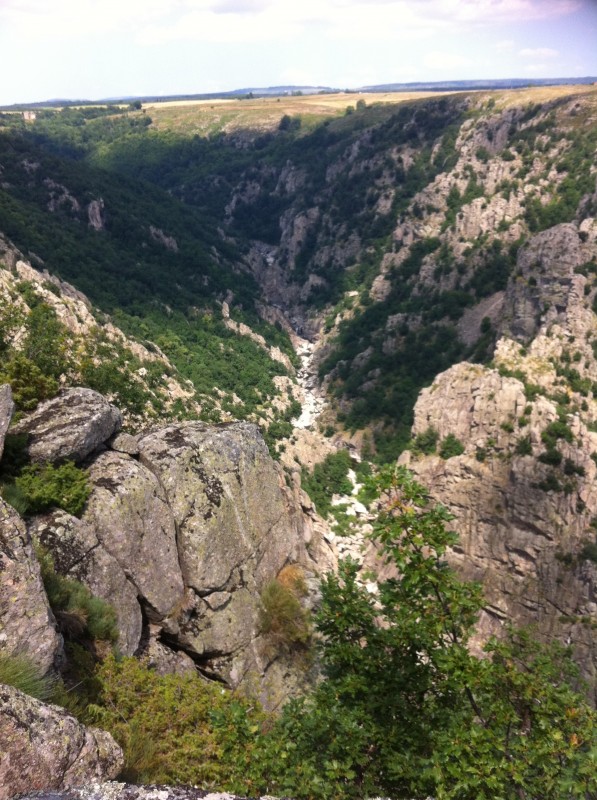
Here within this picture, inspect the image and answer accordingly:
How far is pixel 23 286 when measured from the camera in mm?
50000

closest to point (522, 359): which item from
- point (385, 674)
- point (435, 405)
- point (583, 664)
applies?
point (435, 405)

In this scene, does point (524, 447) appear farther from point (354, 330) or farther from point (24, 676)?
point (24, 676)

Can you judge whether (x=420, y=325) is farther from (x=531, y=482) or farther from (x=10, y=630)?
(x=10, y=630)

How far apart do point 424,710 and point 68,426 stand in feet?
49.8

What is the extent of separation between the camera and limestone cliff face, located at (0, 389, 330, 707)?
18.1m

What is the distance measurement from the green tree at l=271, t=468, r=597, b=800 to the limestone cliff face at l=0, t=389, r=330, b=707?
9.28 meters

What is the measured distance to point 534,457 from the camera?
5447 centimetres

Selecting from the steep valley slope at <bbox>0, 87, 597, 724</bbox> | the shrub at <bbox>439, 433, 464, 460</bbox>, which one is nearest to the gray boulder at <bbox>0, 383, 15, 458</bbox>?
the steep valley slope at <bbox>0, 87, 597, 724</bbox>

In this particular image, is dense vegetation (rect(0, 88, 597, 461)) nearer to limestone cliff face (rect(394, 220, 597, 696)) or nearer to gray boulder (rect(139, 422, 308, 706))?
limestone cliff face (rect(394, 220, 597, 696))

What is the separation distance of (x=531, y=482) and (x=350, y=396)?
3759 cm

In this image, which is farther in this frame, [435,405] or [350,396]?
[350,396]

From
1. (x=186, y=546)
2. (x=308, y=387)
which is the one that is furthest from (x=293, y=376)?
(x=186, y=546)

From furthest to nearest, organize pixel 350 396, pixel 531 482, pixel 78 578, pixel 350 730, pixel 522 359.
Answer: pixel 350 396 < pixel 522 359 < pixel 531 482 < pixel 78 578 < pixel 350 730

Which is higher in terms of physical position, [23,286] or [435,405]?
[23,286]
